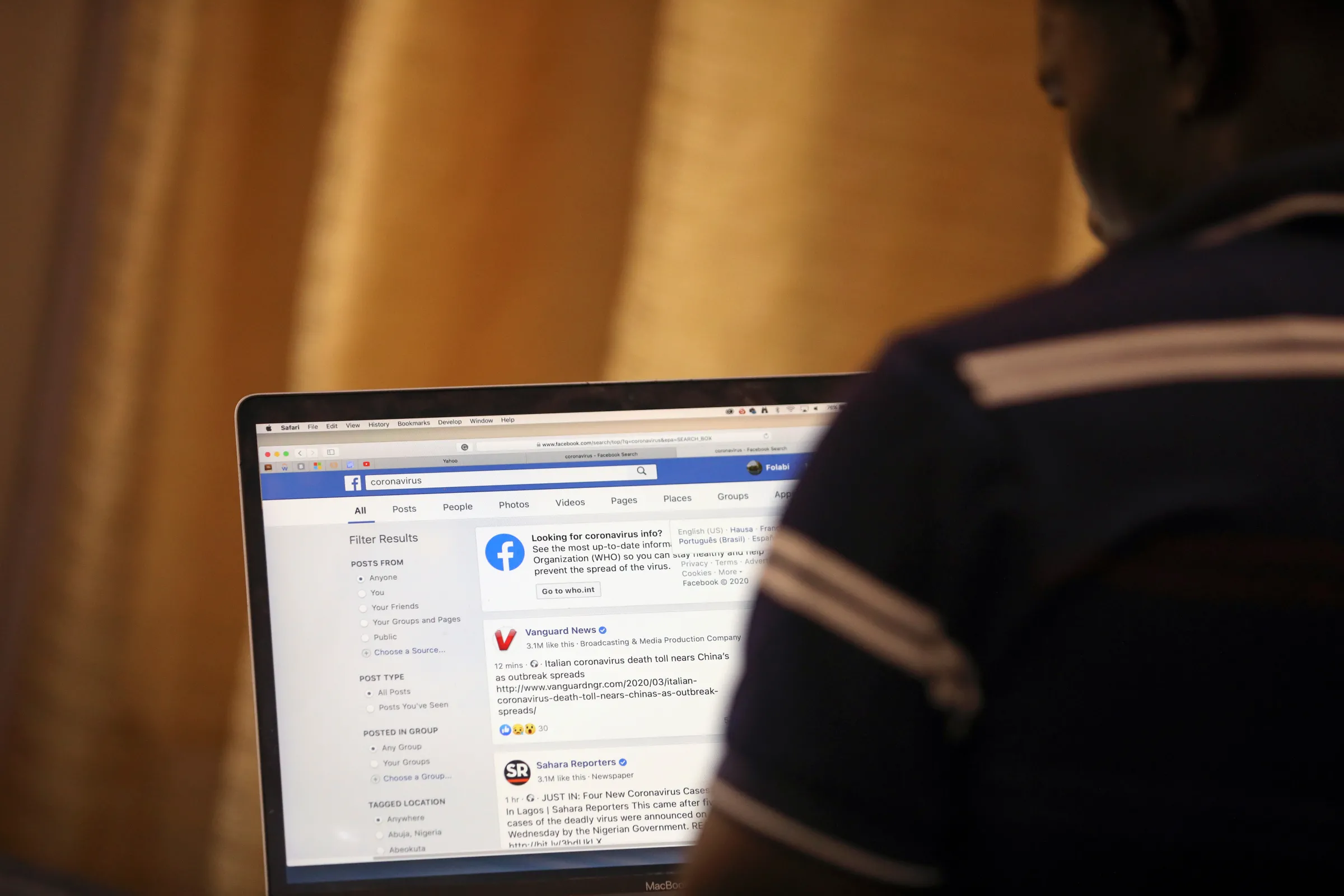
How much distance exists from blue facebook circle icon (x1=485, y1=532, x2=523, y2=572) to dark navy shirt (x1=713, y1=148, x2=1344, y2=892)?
405 mm

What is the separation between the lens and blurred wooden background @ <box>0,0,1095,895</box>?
0.90 m

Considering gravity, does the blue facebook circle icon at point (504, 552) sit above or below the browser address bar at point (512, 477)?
below

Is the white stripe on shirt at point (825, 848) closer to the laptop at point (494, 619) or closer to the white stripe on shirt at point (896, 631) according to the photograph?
the white stripe on shirt at point (896, 631)

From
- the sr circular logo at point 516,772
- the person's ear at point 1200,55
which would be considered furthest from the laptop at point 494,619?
the person's ear at point 1200,55

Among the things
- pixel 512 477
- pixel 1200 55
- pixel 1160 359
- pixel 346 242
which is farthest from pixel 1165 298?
pixel 346 242

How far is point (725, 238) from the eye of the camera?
91 cm

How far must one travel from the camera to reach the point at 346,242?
94 cm

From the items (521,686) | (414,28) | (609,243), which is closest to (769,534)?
(521,686)

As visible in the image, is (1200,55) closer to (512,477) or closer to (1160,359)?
(1160,359)

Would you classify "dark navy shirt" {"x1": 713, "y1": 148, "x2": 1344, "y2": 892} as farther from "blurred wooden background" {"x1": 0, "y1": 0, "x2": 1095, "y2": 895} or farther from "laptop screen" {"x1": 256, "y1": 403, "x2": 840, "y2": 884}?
"blurred wooden background" {"x1": 0, "y1": 0, "x2": 1095, "y2": 895}

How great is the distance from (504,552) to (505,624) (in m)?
0.05

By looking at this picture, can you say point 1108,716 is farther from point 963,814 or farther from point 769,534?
point 769,534

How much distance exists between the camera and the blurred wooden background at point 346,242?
90cm

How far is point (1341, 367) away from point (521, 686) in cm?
52
